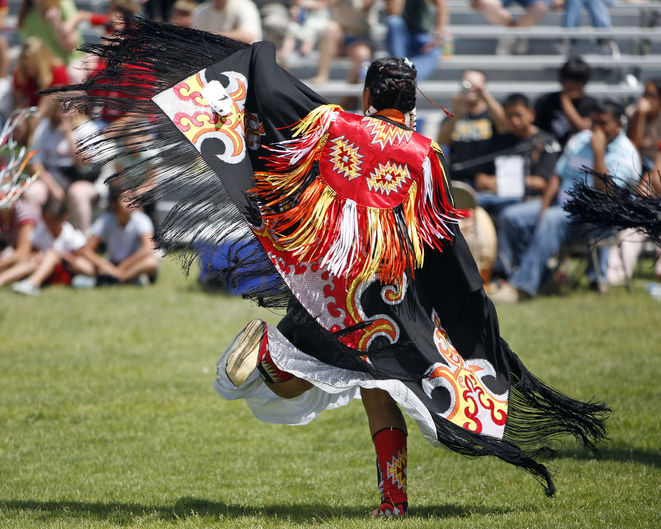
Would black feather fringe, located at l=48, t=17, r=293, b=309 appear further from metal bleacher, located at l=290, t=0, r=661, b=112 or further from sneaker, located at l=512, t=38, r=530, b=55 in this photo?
sneaker, located at l=512, t=38, r=530, b=55

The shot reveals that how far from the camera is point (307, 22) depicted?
454 inches

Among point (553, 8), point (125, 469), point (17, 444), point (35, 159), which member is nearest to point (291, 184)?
point (125, 469)

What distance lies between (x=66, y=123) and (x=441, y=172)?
6.81 meters

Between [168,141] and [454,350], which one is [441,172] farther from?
[168,141]

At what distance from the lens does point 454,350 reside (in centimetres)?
322

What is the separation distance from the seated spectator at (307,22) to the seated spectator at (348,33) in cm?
76

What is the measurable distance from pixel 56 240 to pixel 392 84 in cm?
627

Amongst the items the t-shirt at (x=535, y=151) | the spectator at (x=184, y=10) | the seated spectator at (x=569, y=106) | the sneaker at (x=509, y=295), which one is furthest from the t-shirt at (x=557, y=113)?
the spectator at (x=184, y=10)

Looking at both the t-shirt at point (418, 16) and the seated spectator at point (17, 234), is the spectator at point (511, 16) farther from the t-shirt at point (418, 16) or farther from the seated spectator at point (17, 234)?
the seated spectator at point (17, 234)

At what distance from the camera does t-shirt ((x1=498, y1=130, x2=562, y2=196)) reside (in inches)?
322

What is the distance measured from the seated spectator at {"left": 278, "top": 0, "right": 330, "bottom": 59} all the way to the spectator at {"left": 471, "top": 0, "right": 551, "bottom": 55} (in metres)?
2.19

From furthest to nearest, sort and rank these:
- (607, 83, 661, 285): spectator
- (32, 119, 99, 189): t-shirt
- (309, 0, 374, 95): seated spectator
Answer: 1. (309, 0, 374, 95): seated spectator
2. (32, 119, 99, 189): t-shirt
3. (607, 83, 661, 285): spectator

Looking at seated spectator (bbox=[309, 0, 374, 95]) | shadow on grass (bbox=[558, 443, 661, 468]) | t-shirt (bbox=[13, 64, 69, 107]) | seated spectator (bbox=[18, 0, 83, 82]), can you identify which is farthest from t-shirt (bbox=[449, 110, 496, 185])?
seated spectator (bbox=[18, 0, 83, 82])

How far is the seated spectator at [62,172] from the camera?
866 cm
